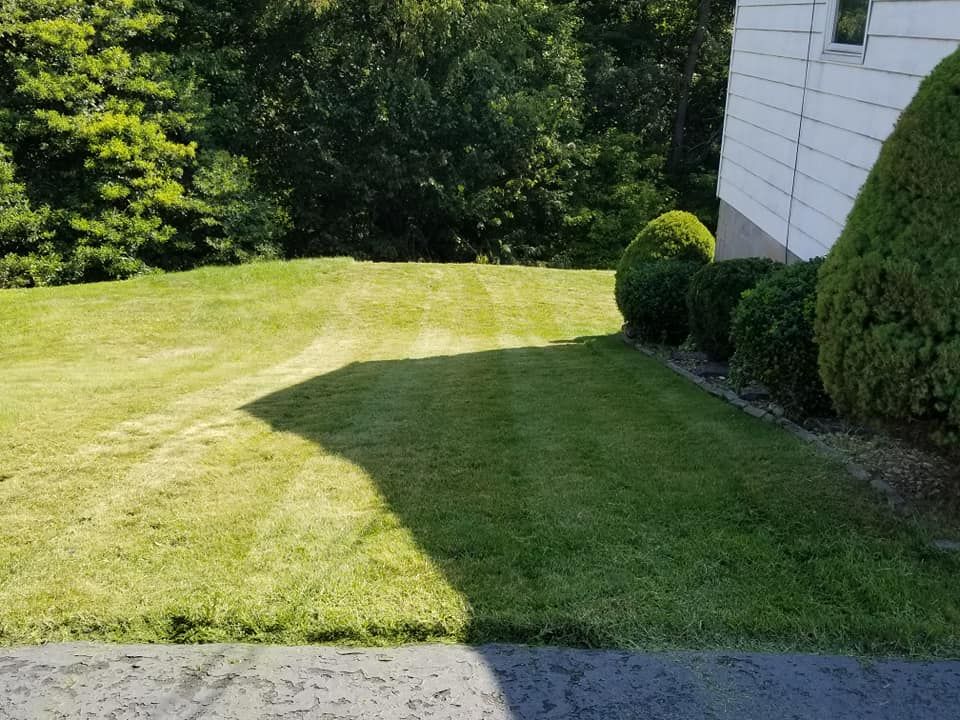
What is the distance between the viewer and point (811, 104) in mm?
7707

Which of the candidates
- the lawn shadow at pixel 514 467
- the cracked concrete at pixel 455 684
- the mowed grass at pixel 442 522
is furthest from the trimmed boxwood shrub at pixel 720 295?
the cracked concrete at pixel 455 684

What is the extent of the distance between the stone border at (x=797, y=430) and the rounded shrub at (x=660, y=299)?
74 cm

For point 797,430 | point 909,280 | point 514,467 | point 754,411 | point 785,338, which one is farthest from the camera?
point 754,411

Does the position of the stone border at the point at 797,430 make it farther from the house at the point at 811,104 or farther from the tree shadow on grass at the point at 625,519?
the house at the point at 811,104

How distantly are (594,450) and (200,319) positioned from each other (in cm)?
907

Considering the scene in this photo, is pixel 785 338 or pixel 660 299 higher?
pixel 785 338

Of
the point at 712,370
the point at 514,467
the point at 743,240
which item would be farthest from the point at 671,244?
the point at 514,467

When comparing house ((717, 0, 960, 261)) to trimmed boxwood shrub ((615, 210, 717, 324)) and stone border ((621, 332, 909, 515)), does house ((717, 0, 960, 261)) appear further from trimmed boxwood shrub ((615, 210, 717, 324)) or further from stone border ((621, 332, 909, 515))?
stone border ((621, 332, 909, 515))

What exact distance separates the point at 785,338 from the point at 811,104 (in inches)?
126

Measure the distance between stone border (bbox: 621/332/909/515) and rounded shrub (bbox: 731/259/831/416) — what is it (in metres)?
0.16

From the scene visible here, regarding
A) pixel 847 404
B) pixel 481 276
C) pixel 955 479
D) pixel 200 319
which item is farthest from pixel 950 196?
pixel 481 276

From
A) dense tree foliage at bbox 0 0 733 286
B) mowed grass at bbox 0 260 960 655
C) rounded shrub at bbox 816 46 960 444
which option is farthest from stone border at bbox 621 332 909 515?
dense tree foliage at bbox 0 0 733 286

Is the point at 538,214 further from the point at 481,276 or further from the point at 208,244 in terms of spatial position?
the point at 208,244

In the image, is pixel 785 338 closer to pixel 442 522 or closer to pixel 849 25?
pixel 442 522
